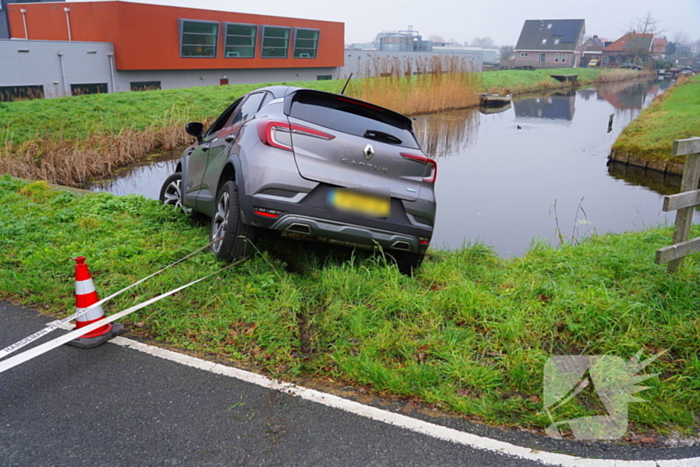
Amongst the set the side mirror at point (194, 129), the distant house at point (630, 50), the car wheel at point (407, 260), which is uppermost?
the distant house at point (630, 50)

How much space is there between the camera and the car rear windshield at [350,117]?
16.0ft

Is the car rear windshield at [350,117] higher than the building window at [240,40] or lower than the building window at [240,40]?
lower

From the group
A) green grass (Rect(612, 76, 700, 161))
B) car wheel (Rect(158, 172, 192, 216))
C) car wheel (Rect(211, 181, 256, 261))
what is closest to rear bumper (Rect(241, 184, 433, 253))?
car wheel (Rect(211, 181, 256, 261))

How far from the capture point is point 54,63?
102 ft

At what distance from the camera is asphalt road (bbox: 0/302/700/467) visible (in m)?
2.79

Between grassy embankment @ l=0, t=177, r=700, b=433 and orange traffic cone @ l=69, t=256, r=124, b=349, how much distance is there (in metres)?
0.27

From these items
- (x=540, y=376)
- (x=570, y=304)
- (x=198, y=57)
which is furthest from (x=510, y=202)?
(x=198, y=57)

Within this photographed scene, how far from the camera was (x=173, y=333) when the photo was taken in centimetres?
411

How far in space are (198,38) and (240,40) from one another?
4.20m

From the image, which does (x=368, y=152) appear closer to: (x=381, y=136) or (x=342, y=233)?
(x=381, y=136)

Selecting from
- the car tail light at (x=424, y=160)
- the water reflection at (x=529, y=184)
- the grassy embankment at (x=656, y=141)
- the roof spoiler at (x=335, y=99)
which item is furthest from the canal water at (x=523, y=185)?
the roof spoiler at (x=335, y=99)

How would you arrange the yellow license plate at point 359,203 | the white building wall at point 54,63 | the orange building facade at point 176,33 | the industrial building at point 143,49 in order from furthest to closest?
the orange building facade at point 176,33
the industrial building at point 143,49
the white building wall at point 54,63
the yellow license plate at point 359,203

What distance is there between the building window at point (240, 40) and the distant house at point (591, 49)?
3761 inches

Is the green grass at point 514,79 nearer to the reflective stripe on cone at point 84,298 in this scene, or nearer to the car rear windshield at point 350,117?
the car rear windshield at point 350,117
